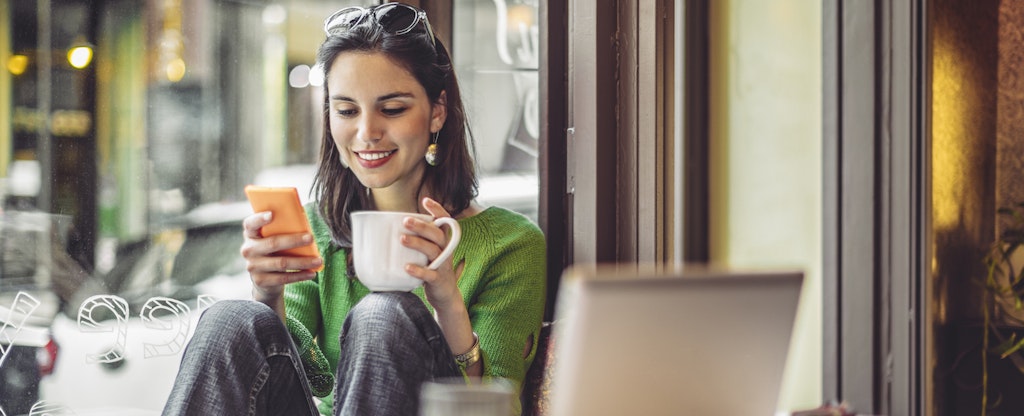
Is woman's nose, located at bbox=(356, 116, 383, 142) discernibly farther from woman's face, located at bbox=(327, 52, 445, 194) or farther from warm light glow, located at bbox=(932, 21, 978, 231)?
warm light glow, located at bbox=(932, 21, 978, 231)

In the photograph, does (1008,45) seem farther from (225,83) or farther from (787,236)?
(225,83)

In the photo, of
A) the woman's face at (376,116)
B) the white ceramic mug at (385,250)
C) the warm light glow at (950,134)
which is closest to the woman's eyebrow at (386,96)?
the woman's face at (376,116)

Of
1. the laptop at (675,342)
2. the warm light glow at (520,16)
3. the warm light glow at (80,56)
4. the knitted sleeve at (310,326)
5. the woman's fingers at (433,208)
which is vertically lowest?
the knitted sleeve at (310,326)

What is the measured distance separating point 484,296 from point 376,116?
1.36 ft

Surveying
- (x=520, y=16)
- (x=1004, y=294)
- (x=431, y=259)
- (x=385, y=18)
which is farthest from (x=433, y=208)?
(x=1004, y=294)

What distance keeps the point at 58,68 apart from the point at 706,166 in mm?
1175

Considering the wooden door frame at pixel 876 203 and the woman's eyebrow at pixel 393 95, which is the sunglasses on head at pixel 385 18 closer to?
the woman's eyebrow at pixel 393 95

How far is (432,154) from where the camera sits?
197cm

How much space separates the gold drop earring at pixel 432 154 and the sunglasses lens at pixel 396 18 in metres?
0.23

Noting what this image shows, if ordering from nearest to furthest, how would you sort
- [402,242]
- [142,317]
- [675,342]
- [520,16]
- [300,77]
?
1. [675,342]
2. [402,242]
3. [142,317]
4. [300,77]
5. [520,16]

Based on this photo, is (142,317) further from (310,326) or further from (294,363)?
(294,363)

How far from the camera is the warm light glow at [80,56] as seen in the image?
1684mm

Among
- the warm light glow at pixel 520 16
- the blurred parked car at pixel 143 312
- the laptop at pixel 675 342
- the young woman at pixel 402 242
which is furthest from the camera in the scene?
the warm light glow at pixel 520 16

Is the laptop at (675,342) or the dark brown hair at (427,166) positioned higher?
the dark brown hair at (427,166)
